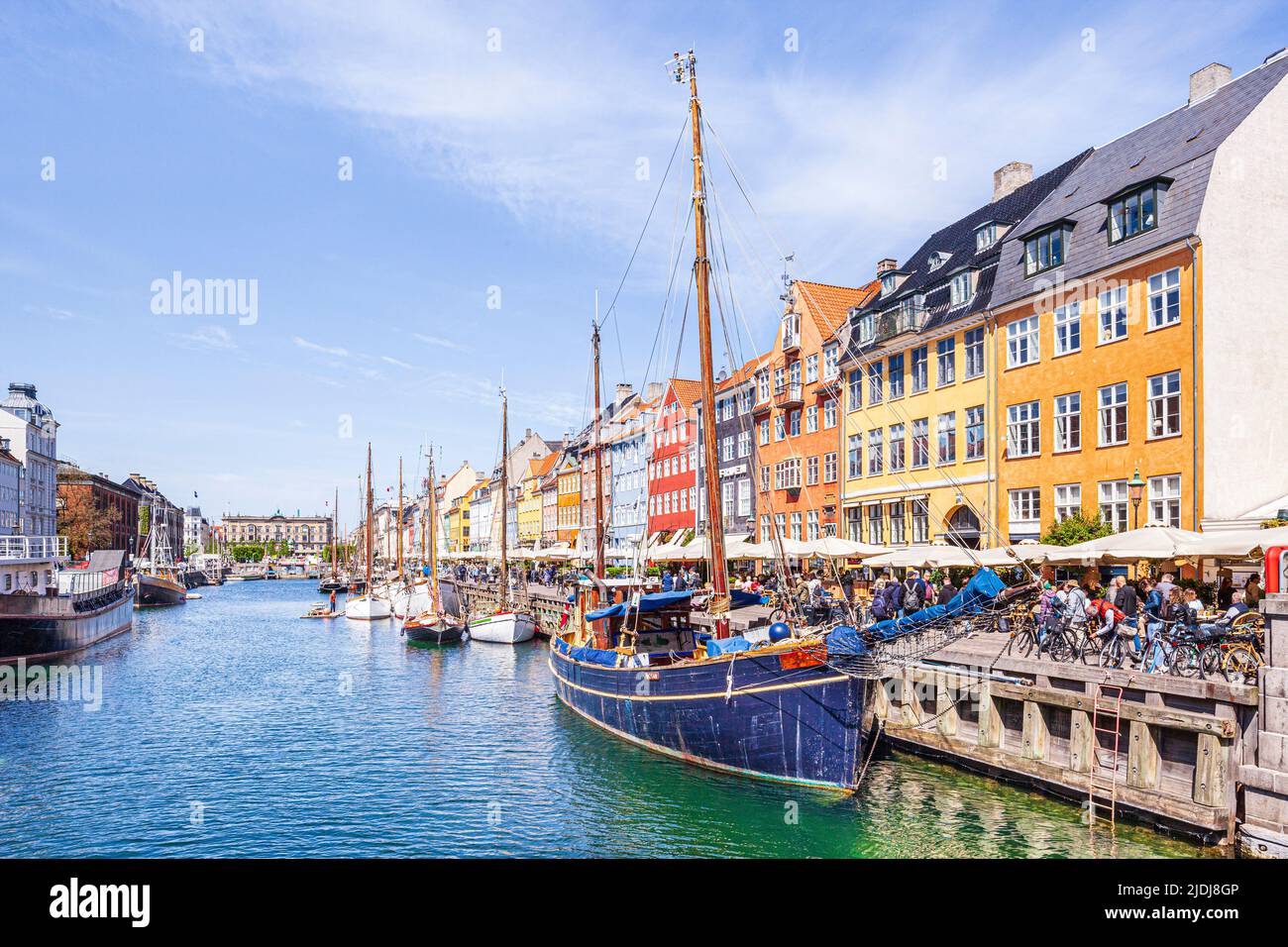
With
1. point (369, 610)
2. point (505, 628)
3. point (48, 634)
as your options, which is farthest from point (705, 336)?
point (369, 610)

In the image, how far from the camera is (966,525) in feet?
135

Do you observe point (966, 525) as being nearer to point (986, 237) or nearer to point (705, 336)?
point (986, 237)

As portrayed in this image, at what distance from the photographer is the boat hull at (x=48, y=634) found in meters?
44.4

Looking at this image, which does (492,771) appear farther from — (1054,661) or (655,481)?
(655,481)

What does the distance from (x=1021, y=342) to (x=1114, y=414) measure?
223 inches

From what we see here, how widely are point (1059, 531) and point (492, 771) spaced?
2041cm

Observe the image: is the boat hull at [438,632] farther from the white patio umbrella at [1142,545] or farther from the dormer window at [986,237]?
the white patio umbrella at [1142,545]

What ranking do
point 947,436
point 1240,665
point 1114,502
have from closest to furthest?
1. point 1240,665
2. point 1114,502
3. point 947,436

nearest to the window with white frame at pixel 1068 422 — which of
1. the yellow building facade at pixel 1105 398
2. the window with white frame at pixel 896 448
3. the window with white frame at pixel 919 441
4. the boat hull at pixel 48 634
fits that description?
the yellow building facade at pixel 1105 398

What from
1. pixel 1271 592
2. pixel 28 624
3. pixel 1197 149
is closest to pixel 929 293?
pixel 1197 149

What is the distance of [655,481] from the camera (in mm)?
77625

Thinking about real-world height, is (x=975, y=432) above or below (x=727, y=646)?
above

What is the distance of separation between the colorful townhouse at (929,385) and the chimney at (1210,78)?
19.5 feet

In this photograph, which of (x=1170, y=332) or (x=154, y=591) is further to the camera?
(x=154, y=591)
